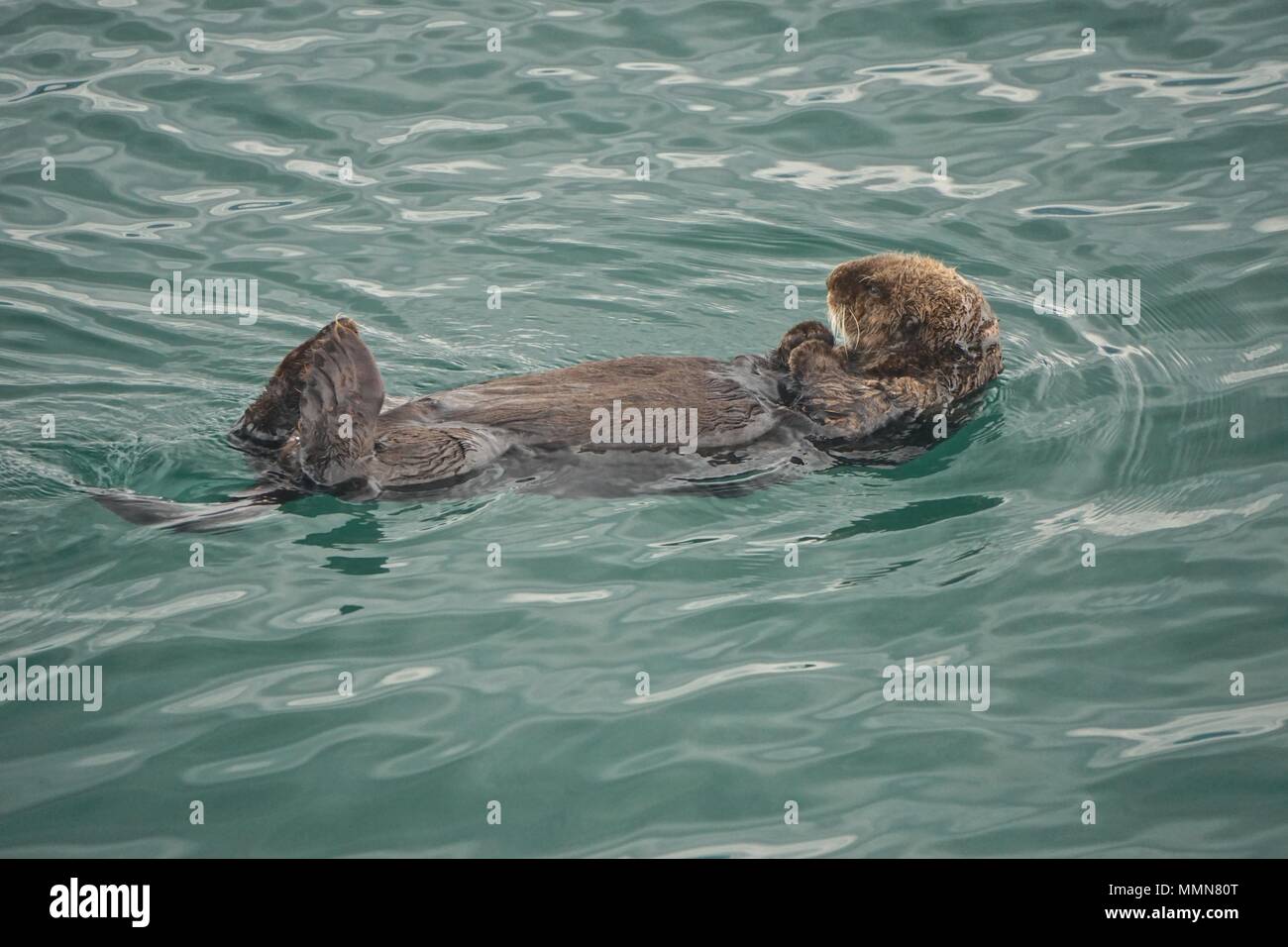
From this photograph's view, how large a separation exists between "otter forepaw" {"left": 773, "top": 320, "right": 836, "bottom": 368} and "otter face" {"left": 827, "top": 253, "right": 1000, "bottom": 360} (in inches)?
8.2

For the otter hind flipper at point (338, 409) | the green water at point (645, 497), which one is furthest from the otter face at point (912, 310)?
the otter hind flipper at point (338, 409)

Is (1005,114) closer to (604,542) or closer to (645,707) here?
(604,542)

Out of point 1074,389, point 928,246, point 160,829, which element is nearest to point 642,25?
point 928,246

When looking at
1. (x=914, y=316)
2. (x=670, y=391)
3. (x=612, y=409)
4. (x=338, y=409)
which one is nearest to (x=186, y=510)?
(x=338, y=409)

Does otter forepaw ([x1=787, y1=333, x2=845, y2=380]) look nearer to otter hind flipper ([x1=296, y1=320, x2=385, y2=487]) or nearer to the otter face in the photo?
the otter face

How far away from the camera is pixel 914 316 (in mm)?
5191

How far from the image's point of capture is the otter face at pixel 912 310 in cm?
519

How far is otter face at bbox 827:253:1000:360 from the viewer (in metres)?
5.19

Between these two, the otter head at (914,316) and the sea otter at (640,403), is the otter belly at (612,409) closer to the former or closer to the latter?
the sea otter at (640,403)

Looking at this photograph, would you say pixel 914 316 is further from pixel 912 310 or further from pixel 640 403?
pixel 640 403

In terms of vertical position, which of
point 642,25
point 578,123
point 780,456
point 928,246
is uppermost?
point 642,25

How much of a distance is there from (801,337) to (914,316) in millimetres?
496

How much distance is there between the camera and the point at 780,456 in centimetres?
486

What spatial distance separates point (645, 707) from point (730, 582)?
0.71 meters
